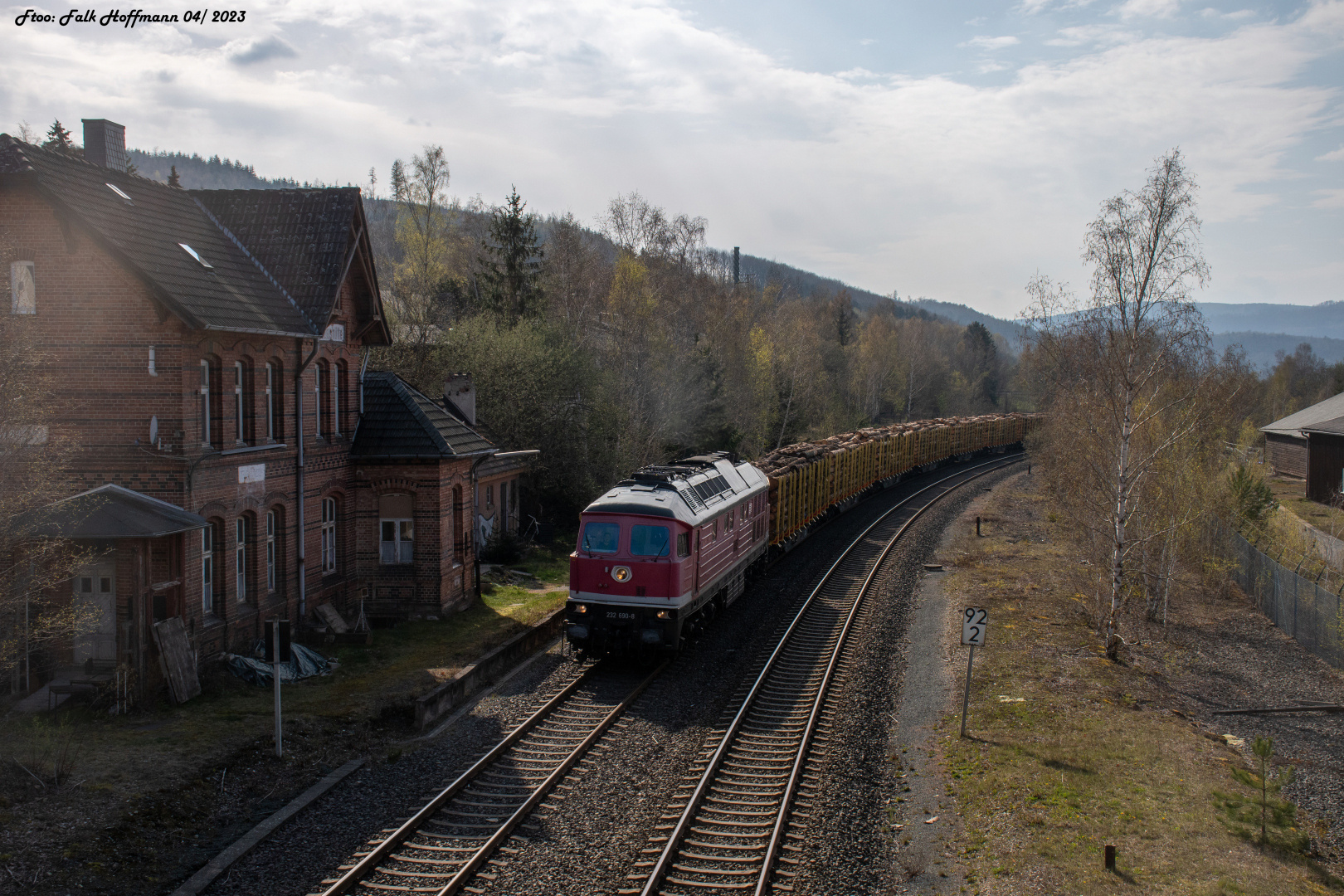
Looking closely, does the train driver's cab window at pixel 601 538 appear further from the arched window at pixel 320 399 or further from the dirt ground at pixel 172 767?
the arched window at pixel 320 399

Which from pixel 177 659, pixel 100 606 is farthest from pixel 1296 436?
pixel 100 606

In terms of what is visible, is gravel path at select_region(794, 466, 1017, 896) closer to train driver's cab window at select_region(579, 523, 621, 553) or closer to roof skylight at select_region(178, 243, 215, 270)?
train driver's cab window at select_region(579, 523, 621, 553)

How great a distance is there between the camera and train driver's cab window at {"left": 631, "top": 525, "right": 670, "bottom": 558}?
1623 cm

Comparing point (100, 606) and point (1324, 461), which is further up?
point (1324, 461)

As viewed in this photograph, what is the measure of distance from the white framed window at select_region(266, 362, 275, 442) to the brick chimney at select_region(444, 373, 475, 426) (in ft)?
33.4

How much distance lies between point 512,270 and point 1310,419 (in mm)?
40034

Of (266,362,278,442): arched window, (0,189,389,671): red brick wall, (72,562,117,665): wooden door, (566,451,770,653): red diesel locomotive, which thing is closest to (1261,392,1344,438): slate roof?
(566,451,770,653): red diesel locomotive

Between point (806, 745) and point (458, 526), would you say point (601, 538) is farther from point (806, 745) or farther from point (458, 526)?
point (458, 526)

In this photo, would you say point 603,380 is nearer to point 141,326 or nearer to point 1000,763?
point 141,326

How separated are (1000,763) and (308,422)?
14365mm

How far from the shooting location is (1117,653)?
1856 cm

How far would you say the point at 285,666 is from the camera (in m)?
15.7

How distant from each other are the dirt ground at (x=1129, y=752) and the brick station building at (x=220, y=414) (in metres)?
12.1

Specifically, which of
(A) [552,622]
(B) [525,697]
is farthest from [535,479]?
(B) [525,697]
